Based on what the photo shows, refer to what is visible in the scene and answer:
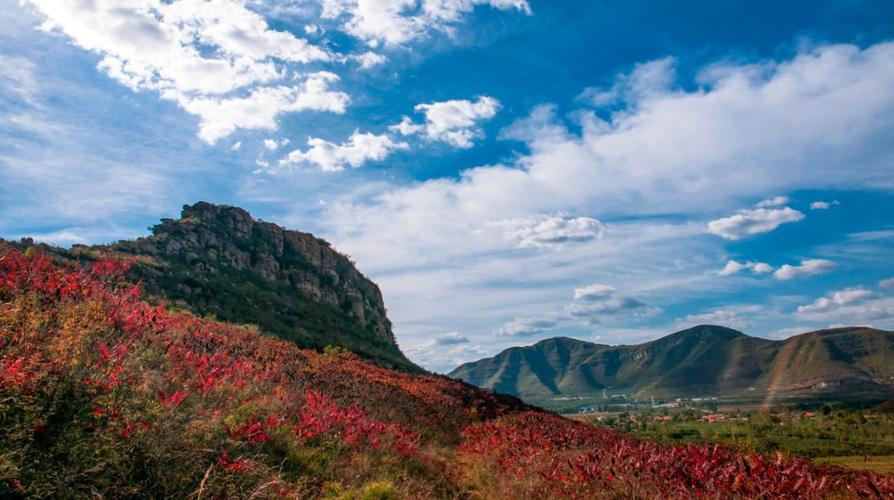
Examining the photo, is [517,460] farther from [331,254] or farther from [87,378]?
[331,254]

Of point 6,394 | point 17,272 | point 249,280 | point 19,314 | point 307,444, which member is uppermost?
point 249,280

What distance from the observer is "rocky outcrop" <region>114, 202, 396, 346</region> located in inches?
1700

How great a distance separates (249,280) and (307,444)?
142 ft

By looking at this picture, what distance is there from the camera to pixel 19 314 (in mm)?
6332

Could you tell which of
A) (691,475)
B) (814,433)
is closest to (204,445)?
(691,475)

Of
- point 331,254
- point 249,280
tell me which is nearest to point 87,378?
point 249,280

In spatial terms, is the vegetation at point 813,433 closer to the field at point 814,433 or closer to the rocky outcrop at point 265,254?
the field at point 814,433

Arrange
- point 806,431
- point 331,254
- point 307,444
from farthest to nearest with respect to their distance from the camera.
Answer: point 331,254
point 806,431
point 307,444

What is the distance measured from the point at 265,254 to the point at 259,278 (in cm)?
593

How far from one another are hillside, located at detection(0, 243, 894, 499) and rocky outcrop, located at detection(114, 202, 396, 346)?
25.7 m

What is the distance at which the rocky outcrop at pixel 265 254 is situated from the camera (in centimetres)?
4319

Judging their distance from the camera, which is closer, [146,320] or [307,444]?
[307,444]

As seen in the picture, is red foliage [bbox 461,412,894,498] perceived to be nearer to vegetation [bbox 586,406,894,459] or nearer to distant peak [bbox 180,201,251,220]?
vegetation [bbox 586,406,894,459]

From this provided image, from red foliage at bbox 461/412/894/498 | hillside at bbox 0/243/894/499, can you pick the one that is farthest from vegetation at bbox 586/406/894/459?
hillside at bbox 0/243/894/499
